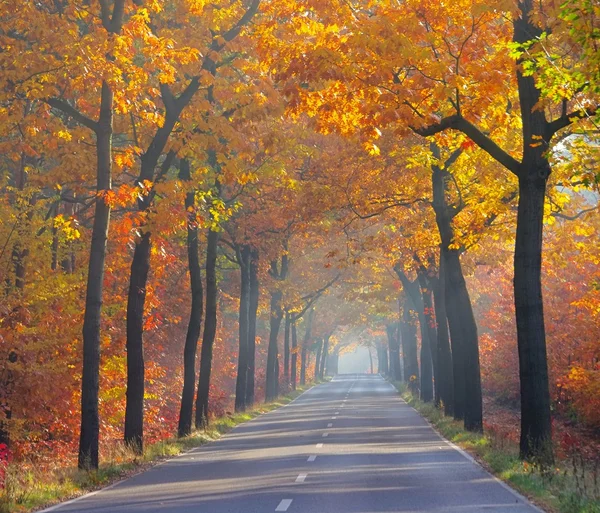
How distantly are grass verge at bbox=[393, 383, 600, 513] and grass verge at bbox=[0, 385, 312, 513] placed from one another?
7.15m

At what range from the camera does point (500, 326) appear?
156ft

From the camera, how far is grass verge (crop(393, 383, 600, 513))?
1227cm

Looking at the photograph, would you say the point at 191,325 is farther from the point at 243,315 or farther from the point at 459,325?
the point at 243,315

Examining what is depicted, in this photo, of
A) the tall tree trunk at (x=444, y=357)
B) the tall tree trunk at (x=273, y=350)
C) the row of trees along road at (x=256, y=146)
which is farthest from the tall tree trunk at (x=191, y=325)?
the tall tree trunk at (x=273, y=350)

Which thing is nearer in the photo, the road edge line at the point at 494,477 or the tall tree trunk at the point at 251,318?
the road edge line at the point at 494,477

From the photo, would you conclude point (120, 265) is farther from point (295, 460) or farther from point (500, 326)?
point (500, 326)

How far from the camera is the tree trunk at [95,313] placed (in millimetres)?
18297

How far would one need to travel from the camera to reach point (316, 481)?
15930mm

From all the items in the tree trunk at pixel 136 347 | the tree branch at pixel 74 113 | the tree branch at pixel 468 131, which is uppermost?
the tree branch at pixel 74 113

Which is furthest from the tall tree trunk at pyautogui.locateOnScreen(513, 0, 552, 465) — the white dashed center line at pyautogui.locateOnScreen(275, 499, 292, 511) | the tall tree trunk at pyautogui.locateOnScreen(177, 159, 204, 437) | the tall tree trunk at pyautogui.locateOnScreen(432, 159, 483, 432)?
the tall tree trunk at pyautogui.locateOnScreen(177, 159, 204, 437)

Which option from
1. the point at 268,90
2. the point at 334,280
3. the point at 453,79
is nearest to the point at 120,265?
the point at 268,90

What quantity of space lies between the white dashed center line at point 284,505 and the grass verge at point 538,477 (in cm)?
349

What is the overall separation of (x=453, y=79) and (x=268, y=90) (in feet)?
21.8

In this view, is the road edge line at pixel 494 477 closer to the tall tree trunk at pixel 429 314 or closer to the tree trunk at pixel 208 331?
the tree trunk at pixel 208 331
